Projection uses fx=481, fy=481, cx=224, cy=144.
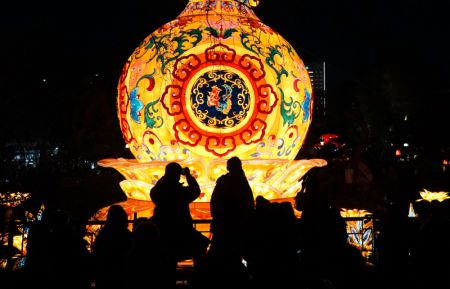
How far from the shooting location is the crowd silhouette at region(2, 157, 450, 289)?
3770mm

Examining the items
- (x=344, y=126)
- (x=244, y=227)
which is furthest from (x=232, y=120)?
(x=344, y=126)

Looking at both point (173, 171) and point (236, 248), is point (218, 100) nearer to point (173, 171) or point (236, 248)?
point (173, 171)

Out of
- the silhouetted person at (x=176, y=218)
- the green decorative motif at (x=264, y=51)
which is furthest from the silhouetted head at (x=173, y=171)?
the green decorative motif at (x=264, y=51)

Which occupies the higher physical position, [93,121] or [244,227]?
[93,121]

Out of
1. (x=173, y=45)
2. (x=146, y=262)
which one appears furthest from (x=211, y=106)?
(x=146, y=262)

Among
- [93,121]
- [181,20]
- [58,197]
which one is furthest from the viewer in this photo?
[93,121]

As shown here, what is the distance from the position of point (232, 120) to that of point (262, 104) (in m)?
0.55

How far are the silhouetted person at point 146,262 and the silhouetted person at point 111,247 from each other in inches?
16.9

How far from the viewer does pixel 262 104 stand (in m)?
7.53

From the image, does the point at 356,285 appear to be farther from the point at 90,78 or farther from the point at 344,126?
the point at 344,126

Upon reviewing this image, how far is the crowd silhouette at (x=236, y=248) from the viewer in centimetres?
377

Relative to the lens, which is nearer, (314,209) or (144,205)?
(314,209)

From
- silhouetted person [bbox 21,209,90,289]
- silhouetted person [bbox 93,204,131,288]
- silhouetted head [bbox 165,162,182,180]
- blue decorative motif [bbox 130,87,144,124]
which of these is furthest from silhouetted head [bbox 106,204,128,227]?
blue decorative motif [bbox 130,87,144,124]

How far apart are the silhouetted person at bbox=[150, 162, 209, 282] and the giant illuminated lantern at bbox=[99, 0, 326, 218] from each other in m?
2.30
